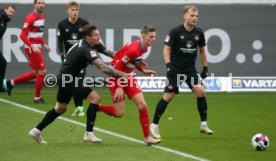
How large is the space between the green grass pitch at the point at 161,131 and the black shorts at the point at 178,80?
848 millimetres

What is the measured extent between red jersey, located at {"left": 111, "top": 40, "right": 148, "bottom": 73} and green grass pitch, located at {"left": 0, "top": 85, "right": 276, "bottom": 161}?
1246mm

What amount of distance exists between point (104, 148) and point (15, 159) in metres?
1.74

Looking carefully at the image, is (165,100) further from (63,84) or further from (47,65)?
(47,65)

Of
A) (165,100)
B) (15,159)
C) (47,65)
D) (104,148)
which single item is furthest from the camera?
(47,65)

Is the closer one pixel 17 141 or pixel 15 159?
pixel 15 159

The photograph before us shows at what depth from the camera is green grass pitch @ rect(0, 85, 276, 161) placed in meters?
13.4

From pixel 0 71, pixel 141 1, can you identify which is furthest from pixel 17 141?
pixel 141 1

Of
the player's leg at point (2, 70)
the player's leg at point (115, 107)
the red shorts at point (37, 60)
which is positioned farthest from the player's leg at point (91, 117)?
the player's leg at point (2, 70)

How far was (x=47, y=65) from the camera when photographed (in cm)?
2395

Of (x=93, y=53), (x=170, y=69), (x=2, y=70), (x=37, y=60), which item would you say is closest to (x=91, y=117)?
(x=93, y=53)

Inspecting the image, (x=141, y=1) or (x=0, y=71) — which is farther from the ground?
(x=141, y=1)

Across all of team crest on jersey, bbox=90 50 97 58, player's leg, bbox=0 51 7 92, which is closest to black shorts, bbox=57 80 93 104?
team crest on jersey, bbox=90 50 97 58

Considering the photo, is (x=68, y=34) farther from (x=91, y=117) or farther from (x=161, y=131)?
(x=91, y=117)

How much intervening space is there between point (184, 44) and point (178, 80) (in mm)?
649
